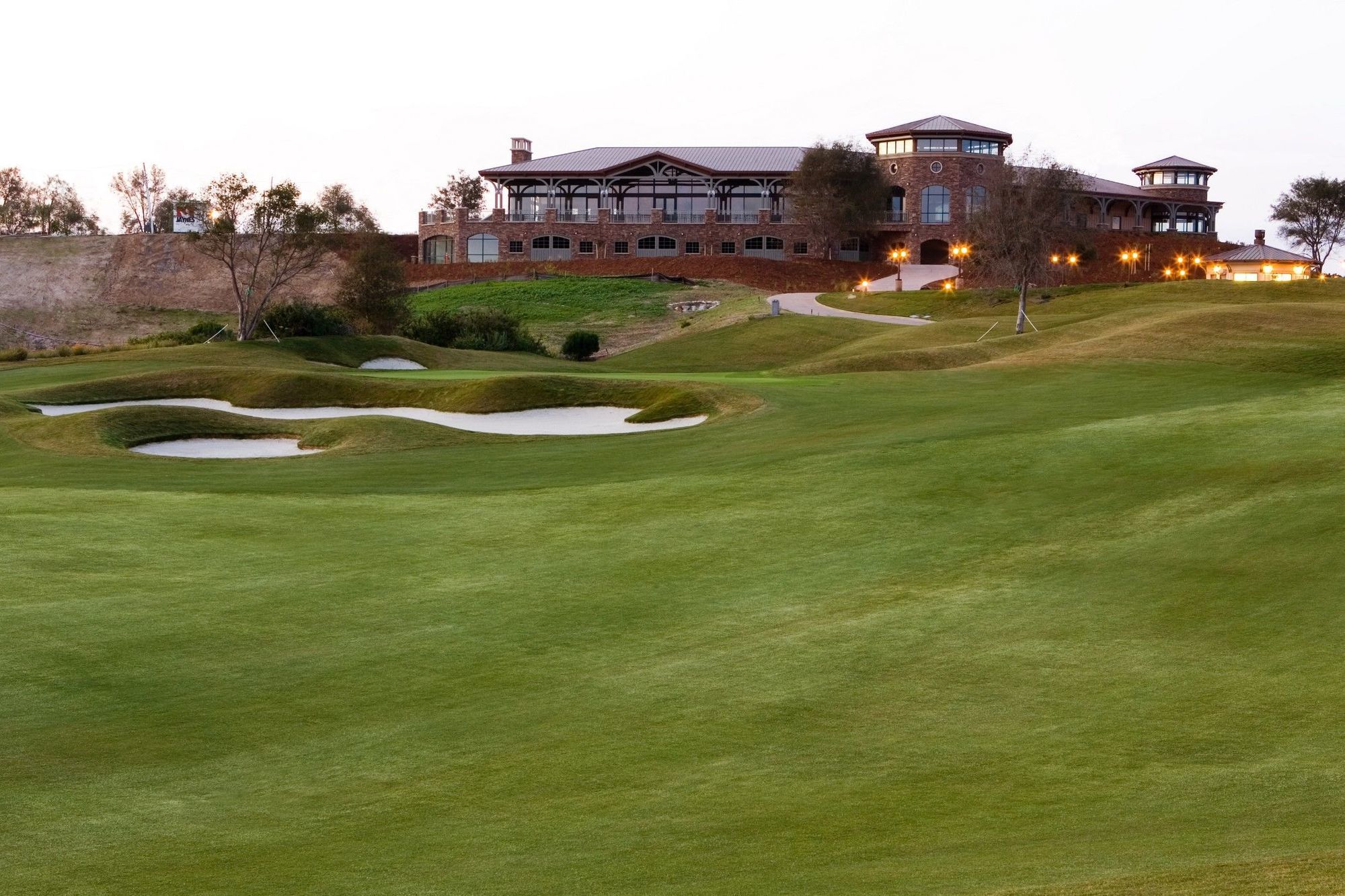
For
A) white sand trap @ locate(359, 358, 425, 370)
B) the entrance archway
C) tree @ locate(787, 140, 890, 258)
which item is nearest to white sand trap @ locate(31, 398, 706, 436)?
white sand trap @ locate(359, 358, 425, 370)

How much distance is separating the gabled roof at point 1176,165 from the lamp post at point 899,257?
2783cm

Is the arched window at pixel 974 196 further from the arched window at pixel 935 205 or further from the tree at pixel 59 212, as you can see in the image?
the tree at pixel 59 212

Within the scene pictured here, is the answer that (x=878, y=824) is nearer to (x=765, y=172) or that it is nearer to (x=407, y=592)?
(x=407, y=592)

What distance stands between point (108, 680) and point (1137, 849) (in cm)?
866

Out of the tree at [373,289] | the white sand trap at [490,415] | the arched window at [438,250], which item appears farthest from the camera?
the arched window at [438,250]

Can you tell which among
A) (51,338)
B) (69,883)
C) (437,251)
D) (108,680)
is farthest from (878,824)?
(437,251)

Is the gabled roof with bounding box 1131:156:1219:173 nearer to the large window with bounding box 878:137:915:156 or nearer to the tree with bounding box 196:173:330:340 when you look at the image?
the large window with bounding box 878:137:915:156

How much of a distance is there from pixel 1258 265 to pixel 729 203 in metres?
39.7

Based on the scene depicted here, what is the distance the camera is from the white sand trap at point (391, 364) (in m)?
52.8

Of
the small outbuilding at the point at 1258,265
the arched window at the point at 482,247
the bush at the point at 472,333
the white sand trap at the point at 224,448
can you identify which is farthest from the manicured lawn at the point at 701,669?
the arched window at the point at 482,247

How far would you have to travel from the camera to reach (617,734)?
11.1m

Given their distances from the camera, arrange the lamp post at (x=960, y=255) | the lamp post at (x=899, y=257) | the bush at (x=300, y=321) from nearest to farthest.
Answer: the bush at (x=300, y=321) < the lamp post at (x=960, y=255) < the lamp post at (x=899, y=257)

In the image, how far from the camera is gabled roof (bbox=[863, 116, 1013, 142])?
104 m

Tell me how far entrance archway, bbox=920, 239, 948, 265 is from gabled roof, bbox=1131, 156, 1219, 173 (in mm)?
24688
